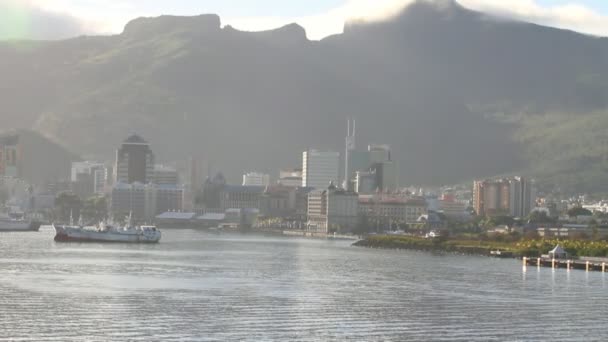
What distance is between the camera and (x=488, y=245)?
5300 inches

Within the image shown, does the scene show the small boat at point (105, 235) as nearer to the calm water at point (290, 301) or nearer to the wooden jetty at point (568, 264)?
the calm water at point (290, 301)

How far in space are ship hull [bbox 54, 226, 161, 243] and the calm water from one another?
46.5 m

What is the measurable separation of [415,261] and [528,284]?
2994 cm

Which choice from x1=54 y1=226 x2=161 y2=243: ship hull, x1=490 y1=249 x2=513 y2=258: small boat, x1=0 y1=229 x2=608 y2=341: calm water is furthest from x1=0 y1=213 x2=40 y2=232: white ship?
x1=0 y1=229 x2=608 y2=341: calm water

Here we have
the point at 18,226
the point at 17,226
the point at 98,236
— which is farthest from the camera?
the point at 18,226

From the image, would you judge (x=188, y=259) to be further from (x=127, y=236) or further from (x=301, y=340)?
(x=301, y=340)

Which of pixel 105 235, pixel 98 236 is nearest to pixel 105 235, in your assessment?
pixel 105 235

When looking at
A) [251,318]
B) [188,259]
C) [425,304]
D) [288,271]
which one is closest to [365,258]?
[188,259]

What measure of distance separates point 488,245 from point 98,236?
44039 millimetres

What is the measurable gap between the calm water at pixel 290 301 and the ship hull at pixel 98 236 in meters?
46.5

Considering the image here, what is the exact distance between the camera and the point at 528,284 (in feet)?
259

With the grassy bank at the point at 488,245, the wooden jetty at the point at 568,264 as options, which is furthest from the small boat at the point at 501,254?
the wooden jetty at the point at 568,264

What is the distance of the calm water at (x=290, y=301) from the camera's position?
51531 millimetres

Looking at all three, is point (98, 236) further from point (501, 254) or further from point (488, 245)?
point (501, 254)
